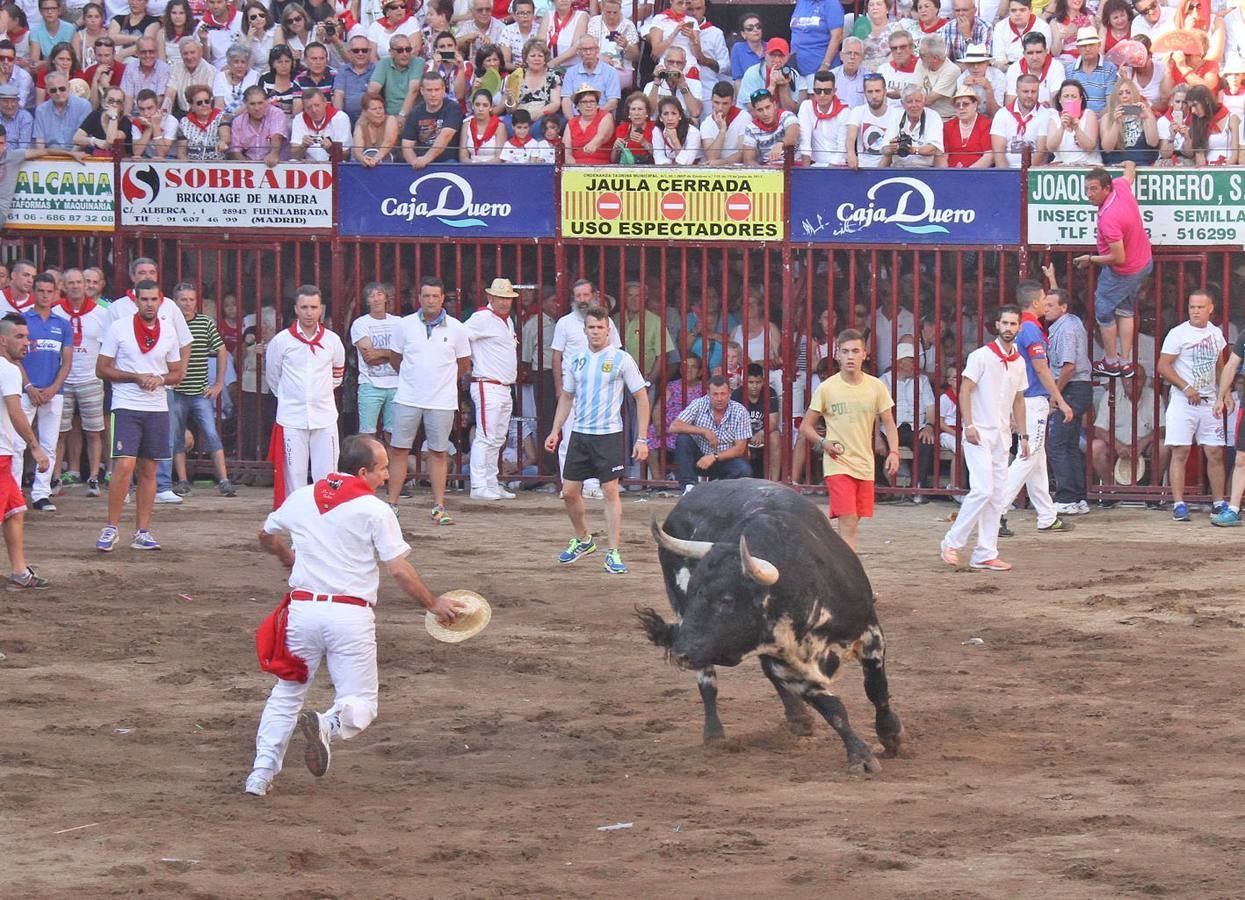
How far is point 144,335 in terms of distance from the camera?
1424 cm

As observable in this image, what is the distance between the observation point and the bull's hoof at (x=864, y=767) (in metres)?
8.24

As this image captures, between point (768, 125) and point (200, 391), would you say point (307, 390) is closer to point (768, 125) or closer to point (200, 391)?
point (200, 391)

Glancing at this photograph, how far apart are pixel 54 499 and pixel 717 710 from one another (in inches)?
378

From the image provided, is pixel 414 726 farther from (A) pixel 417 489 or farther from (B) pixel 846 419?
(A) pixel 417 489

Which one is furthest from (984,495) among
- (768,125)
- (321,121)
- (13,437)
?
(321,121)

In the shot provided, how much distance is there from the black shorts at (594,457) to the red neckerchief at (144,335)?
340 centimetres

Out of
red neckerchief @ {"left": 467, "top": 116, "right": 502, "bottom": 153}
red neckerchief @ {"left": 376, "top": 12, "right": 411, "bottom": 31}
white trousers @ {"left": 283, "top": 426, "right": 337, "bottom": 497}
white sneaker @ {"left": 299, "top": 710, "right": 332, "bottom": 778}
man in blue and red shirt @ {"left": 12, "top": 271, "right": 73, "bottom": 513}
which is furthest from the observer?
red neckerchief @ {"left": 376, "top": 12, "right": 411, "bottom": 31}

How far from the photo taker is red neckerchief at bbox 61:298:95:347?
16875mm

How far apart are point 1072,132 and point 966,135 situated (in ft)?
3.04

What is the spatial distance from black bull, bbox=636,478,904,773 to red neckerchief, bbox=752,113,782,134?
8.79 m

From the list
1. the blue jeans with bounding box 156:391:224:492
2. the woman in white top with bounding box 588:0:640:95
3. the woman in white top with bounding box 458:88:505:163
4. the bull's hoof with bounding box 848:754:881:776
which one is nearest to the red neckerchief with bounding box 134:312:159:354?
the blue jeans with bounding box 156:391:224:492

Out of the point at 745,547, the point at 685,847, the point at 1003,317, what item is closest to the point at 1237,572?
the point at 1003,317

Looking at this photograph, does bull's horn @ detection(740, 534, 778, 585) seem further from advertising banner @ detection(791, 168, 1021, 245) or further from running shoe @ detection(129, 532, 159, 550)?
advertising banner @ detection(791, 168, 1021, 245)

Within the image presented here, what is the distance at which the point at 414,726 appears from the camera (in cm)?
930
